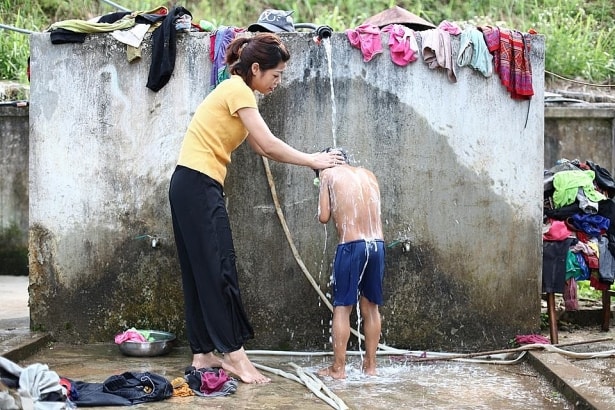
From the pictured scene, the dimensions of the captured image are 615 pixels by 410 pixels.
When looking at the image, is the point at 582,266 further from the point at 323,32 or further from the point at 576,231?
the point at 323,32

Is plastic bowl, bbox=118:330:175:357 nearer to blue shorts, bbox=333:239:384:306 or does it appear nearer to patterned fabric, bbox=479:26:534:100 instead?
blue shorts, bbox=333:239:384:306

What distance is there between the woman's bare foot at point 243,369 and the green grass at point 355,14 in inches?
347

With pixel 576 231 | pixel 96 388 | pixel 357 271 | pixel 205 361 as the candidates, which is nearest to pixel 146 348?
pixel 205 361

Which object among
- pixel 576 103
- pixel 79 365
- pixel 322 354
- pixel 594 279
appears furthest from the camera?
pixel 576 103

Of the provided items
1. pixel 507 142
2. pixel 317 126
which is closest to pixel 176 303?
pixel 317 126

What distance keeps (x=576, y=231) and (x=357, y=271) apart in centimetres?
229

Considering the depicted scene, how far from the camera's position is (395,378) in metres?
6.02

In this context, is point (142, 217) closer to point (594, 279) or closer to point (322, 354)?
point (322, 354)

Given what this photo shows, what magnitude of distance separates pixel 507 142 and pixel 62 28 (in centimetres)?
346

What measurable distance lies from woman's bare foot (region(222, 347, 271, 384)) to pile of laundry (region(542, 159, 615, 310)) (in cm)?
250

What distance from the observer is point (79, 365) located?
6246 mm

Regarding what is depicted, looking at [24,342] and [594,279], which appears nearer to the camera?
[24,342]

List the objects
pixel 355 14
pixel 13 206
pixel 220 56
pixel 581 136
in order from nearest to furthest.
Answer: pixel 220 56 < pixel 581 136 < pixel 13 206 < pixel 355 14

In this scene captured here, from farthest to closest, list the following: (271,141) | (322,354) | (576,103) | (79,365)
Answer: (576,103) < (322,354) < (79,365) < (271,141)
